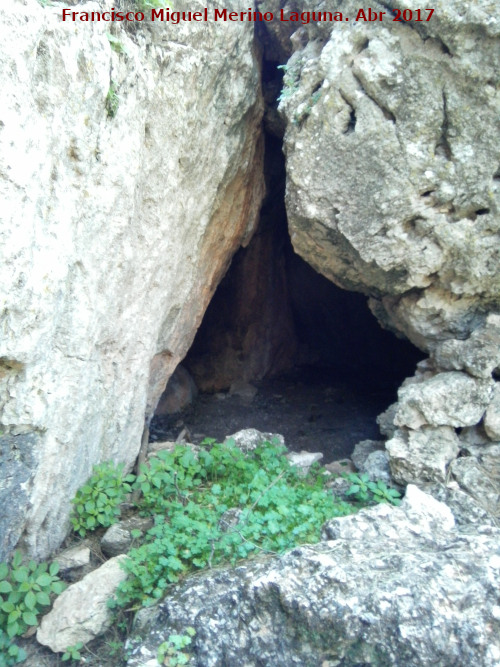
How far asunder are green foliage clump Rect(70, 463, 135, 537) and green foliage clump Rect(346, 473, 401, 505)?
135 cm

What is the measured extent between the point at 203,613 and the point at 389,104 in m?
3.05

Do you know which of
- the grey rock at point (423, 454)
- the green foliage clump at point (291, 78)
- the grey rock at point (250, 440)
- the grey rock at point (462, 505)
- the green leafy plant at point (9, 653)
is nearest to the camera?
the green leafy plant at point (9, 653)

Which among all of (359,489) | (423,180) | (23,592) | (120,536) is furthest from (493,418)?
(23,592)

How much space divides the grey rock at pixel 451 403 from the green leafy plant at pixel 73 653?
7.60 feet

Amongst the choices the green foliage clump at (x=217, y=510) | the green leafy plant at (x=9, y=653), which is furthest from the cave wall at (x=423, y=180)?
the green leafy plant at (x=9, y=653)

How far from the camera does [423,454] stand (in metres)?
3.71

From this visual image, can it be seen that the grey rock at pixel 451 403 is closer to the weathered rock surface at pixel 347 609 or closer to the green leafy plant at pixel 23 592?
the weathered rock surface at pixel 347 609

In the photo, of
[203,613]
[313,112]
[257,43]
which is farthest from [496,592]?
[257,43]

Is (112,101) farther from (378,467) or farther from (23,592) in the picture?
(378,467)

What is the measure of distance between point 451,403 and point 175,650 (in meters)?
2.28

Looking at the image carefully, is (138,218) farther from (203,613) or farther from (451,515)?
(451,515)

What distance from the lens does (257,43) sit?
15.4ft

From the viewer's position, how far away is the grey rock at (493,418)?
12.1 feet

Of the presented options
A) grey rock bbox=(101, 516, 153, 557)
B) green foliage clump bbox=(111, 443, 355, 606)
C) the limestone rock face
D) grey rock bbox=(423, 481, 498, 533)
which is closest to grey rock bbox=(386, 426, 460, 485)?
grey rock bbox=(423, 481, 498, 533)
